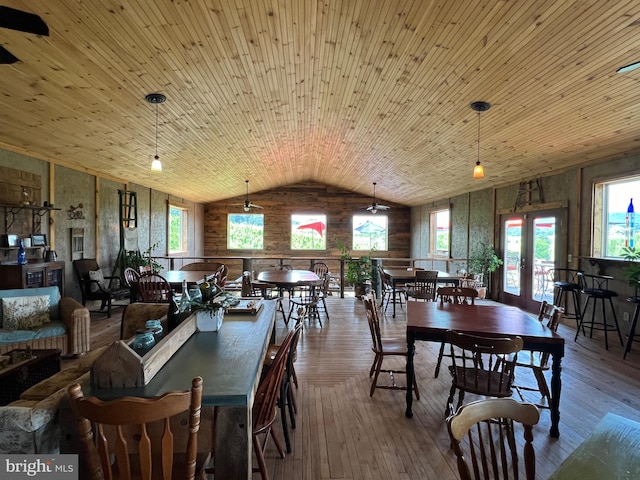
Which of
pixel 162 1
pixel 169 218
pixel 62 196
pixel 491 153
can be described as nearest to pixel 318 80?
pixel 162 1

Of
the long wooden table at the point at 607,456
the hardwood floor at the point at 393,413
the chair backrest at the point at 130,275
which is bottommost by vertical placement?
the hardwood floor at the point at 393,413

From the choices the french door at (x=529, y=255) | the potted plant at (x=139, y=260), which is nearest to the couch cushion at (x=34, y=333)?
the potted plant at (x=139, y=260)

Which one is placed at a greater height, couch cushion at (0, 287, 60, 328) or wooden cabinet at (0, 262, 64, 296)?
wooden cabinet at (0, 262, 64, 296)

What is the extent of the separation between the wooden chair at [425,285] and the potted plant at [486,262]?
198cm

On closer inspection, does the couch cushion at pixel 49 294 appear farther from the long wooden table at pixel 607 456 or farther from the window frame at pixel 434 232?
the window frame at pixel 434 232

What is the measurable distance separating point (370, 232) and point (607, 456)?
34.2ft

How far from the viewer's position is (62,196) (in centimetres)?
503

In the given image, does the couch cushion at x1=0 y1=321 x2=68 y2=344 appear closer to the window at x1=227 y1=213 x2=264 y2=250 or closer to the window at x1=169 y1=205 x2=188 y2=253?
the window at x1=169 y1=205 x2=188 y2=253

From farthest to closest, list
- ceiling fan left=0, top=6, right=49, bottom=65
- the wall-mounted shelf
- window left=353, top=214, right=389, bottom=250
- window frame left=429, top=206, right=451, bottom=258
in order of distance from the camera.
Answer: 1. window left=353, top=214, right=389, bottom=250
2. window frame left=429, top=206, right=451, bottom=258
3. the wall-mounted shelf
4. ceiling fan left=0, top=6, right=49, bottom=65

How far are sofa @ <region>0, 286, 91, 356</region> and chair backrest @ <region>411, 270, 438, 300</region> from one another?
4.57 meters

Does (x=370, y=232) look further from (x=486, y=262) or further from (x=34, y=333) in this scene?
(x=34, y=333)

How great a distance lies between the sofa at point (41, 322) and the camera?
10.6ft

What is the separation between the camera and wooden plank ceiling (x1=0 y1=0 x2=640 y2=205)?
7.99 ft

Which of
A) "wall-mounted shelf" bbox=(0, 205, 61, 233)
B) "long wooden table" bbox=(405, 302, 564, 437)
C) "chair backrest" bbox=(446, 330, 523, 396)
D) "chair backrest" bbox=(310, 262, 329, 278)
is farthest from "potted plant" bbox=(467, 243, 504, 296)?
"wall-mounted shelf" bbox=(0, 205, 61, 233)
